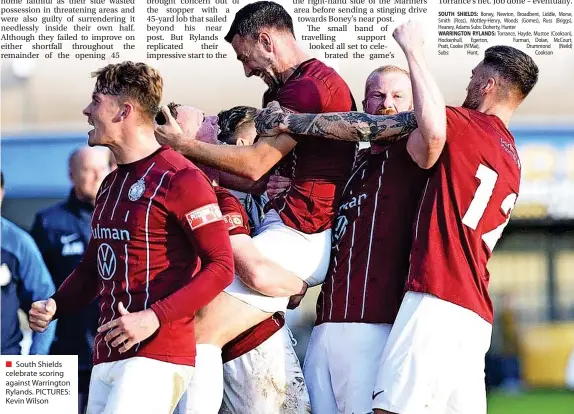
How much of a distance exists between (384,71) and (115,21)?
1.38 meters

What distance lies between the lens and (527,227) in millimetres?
6215

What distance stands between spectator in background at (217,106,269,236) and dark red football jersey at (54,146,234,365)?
720 mm

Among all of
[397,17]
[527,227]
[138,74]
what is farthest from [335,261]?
[527,227]

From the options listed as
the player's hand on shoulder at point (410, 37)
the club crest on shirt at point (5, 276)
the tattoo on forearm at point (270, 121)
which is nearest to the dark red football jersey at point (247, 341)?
the tattoo on forearm at point (270, 121)

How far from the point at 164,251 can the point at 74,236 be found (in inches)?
90.1

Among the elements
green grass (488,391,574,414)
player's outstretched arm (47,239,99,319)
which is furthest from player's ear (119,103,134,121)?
green grass (488,391,574,414)

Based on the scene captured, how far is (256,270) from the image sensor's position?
4039 millimetres

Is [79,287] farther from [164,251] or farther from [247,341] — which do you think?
[247,341]

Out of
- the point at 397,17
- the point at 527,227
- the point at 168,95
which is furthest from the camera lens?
Answer: the point at 527,227

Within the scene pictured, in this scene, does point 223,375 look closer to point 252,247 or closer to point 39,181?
point 252,247

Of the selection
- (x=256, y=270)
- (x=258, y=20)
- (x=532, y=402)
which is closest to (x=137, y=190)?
(x=256, y=270)

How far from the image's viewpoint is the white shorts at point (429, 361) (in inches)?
148

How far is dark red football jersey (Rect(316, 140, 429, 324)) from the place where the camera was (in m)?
3.98

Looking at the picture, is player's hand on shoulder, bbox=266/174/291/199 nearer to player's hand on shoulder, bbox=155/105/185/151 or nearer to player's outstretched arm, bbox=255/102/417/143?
player's outstretched arm, bbox=255/102/417/143
